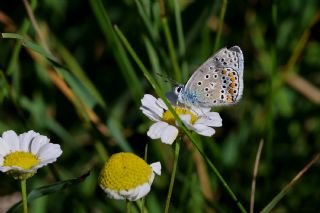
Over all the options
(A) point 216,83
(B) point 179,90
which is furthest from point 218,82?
(B) point 179,90

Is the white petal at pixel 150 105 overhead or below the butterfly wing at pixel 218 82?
overhead

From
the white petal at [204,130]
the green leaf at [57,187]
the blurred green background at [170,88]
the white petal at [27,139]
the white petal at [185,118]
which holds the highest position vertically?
the white petal at [27,139]

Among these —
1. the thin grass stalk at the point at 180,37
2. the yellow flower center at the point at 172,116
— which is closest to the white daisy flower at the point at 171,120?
the yellow flower center at the point at 172,116

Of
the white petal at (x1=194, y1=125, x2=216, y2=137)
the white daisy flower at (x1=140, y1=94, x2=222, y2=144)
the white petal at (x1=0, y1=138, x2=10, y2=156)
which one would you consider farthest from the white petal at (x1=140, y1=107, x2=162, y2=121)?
the white petal at (x1=0, y1=138, x2=10, y2=156)

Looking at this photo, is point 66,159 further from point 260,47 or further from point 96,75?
point 260,47

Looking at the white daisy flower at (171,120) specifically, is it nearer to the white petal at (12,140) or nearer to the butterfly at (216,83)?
the butterfly at (216,83)

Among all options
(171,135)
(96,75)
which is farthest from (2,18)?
(171,135)

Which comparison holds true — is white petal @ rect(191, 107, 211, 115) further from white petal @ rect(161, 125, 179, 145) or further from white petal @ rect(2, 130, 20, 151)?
white petal @ rect(2, 130, 20, 151)
